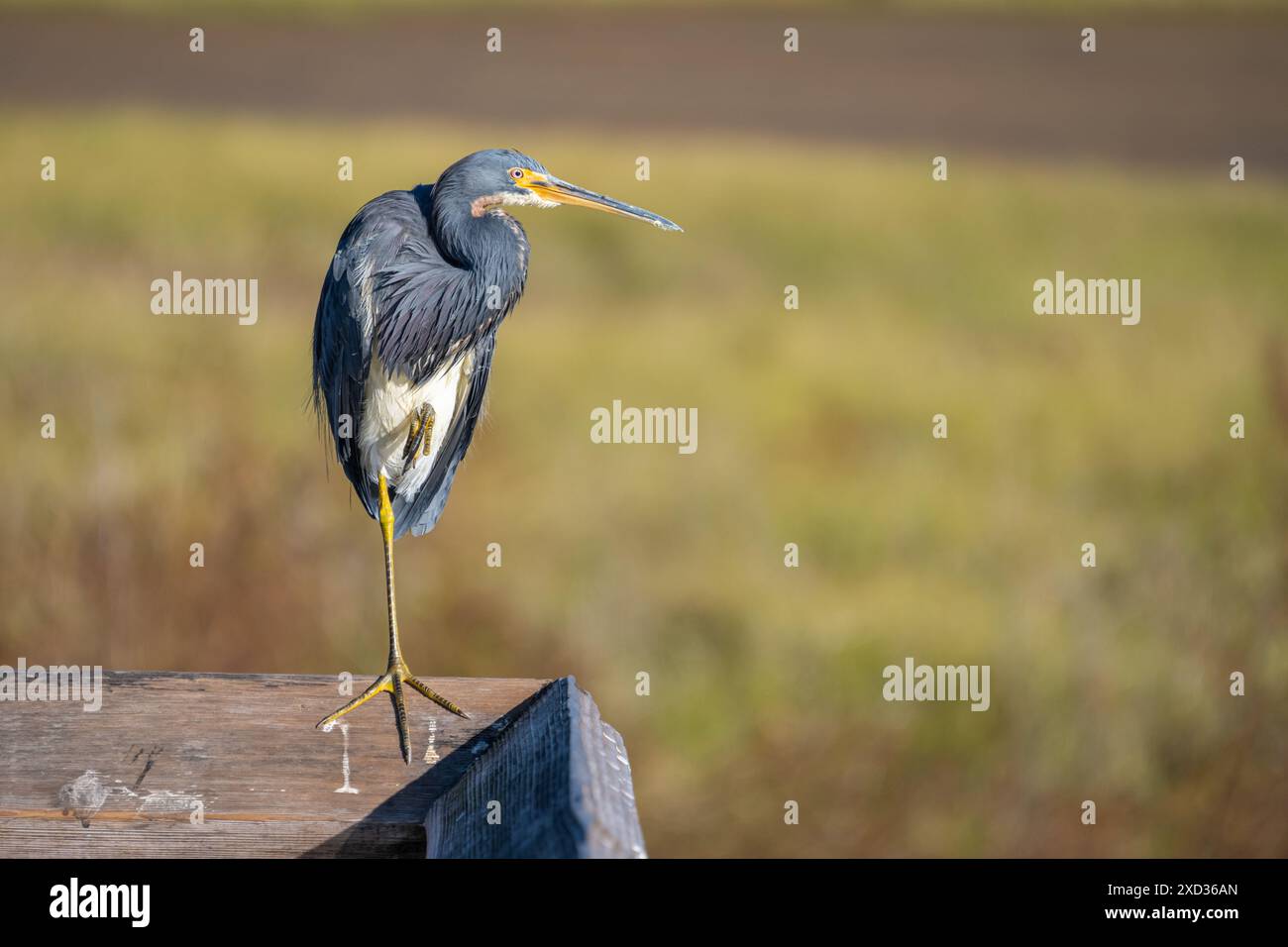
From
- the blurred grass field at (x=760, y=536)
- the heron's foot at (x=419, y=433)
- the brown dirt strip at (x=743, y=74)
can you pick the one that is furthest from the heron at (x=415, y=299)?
the brown dirt strip at (x=743, y=74)

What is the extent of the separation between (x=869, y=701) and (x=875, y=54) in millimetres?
17227

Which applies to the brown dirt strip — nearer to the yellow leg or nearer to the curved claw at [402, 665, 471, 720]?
the yellow leg

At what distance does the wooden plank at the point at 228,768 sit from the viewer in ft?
5.79

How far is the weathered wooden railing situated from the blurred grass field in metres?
1.68

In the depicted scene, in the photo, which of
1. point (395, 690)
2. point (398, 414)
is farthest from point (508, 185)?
point (395, 690)

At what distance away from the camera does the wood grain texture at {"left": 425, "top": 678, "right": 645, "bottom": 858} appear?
54.1 inches

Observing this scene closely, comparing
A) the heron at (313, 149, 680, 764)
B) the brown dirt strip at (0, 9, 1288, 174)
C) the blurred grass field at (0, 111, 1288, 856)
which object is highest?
the brown dirt strip at (0, 9, 1288, 174)

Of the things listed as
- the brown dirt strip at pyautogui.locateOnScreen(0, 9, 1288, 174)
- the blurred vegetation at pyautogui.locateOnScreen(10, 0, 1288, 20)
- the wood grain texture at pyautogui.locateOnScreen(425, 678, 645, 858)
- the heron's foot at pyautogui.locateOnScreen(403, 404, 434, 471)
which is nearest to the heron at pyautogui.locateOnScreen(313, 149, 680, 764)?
the heron's foot at pyautogui.locateOnScreen(403, 404, 434, 471)

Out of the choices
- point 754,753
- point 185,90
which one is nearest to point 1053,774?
point 754,753

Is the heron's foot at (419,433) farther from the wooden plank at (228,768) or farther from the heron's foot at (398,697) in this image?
the wooden plank at (228,768)

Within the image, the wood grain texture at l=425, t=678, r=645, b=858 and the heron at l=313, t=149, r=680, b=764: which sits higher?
the heron at l=313, t=149, r=680, b=764

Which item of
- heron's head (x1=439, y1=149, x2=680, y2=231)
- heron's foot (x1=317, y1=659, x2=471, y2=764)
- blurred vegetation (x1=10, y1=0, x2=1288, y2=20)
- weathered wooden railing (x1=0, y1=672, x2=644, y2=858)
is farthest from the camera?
blurred vegetation (x1=10, y1=0, x2=1288, y2=20)

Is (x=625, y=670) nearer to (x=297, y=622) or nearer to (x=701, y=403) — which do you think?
(x=297, y=622)

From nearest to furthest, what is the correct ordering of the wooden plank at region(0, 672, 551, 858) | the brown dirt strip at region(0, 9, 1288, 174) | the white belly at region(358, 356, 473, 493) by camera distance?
the wooden plank at region(0, 672, 551, 858)
the white belly at region(358, 356, 473, 493)
the brown dirt strip at region(0, 9, 1288, 174)
